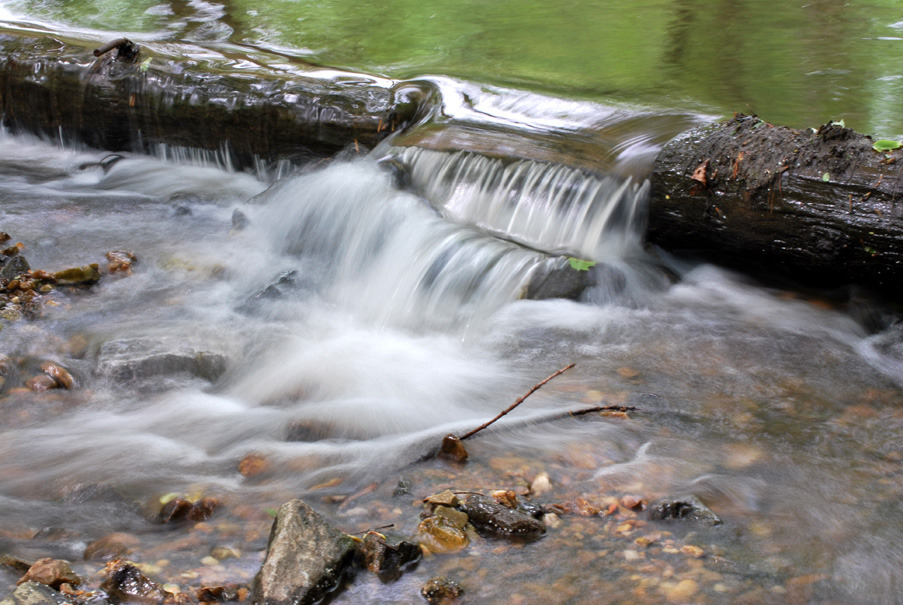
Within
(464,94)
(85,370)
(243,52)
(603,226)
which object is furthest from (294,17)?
(85,370)

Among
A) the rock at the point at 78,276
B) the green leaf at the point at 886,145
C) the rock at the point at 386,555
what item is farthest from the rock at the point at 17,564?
the green leaf at the point at 886,145

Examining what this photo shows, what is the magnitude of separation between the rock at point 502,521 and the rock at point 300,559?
1.61 ft

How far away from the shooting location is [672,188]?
17.1ft

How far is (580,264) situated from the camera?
17.3 feet

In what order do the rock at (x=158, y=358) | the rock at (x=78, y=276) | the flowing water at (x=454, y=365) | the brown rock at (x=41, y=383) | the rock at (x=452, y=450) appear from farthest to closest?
1. the rock at (x=78, y=276)
2. the rock at (x=158, y=358)
3. the brown rock at (x=41, y=383)
4. the rock at (x=452, y=450)
5. the flowing water at (x=454, y=365)

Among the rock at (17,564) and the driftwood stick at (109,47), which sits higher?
the driftwood stick at (109,47)

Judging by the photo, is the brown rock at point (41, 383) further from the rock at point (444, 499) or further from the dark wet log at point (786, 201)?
the dark wet log at point (786, 201)

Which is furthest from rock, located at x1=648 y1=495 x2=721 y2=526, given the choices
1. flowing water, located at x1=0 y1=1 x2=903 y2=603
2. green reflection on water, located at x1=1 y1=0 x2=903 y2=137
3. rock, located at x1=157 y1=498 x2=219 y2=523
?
green reflection on water, located at x1=1 y1=0 x2=903 y2=137

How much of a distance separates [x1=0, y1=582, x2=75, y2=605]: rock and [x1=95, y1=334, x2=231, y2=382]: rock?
2.10 m

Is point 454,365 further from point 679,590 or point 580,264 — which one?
point 679,590

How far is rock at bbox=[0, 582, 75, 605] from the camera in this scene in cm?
217

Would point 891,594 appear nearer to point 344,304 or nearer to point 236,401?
point 236,401

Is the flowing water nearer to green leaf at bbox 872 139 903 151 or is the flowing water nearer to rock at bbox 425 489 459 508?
rock at bbox 425 489 459 508

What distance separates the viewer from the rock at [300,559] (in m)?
2.39
